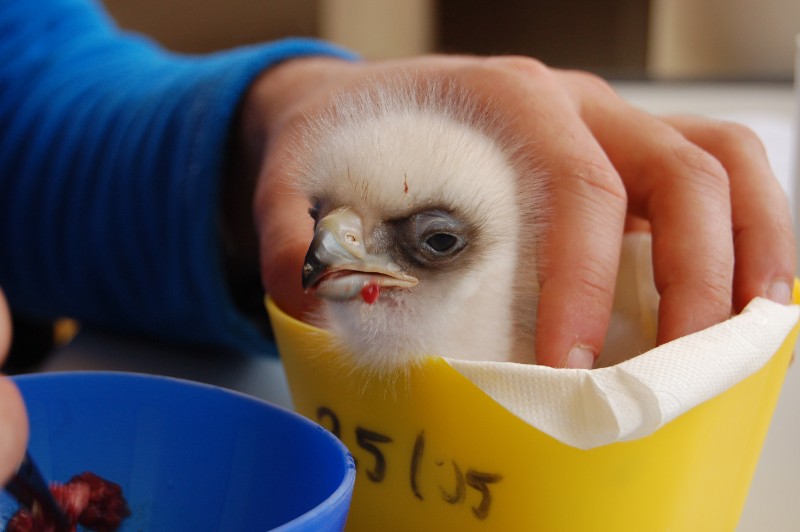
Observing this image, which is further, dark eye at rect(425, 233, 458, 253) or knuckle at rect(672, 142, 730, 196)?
knuckle at rect(672, 142, 730, 196)

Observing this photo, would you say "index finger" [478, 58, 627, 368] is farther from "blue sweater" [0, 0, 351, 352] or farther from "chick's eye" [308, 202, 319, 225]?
"blue sweater" [0, 0, 351, 352]

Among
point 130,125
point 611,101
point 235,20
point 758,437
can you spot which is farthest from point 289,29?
point 758,437

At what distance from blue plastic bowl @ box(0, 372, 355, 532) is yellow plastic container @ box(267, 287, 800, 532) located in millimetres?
63

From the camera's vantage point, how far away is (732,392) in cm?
48

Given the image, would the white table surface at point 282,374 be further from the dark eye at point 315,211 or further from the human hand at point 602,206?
the dark eye at point 315,211

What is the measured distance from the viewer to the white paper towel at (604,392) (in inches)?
16.8

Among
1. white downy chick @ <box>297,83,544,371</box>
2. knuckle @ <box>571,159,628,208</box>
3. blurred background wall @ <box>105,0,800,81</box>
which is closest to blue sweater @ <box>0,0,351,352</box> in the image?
white downy chick @ <box>297,83,544,371</box>

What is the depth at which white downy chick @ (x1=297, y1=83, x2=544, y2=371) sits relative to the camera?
0.52 meters

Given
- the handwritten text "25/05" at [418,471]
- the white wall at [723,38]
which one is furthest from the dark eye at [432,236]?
the white wall at [723,38]

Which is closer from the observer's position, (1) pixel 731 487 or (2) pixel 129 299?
(1) pixel 731 487

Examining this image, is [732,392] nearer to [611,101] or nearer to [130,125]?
[611,101]

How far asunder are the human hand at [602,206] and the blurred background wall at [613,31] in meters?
1.32

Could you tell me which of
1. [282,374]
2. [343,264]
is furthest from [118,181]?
[343,264]

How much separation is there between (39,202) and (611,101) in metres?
0.67
